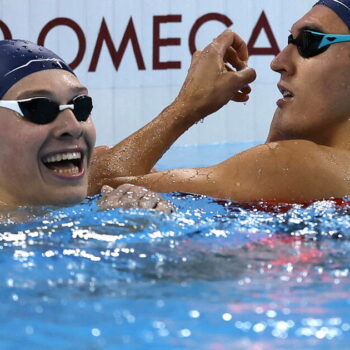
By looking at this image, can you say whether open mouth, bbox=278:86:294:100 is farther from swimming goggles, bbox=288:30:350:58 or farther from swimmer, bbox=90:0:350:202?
swimming goggles, bbox=288:30:350:58

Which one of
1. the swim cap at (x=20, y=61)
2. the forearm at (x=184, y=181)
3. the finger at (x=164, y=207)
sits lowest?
the forearm at (x=184, y=181)

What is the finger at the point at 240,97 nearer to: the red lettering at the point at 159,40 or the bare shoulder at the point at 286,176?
the bare shoulder at the point at 286,176

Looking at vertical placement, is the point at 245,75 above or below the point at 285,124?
above

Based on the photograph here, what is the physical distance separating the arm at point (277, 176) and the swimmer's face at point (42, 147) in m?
0.50

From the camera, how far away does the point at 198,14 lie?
6.51m

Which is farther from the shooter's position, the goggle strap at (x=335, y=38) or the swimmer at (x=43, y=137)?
the goggle strap at (x=335, y=38)

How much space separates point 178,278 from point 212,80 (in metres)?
1.49

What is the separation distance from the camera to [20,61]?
2902mm

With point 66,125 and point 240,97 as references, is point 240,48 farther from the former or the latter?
point 66,125

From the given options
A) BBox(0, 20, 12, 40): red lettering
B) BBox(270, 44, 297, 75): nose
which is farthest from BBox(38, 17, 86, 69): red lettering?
BBox(270, 44, 297, 75): nose

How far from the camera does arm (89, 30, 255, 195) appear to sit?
3383mm

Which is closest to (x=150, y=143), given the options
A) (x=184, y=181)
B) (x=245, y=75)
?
(x=184, y=181)

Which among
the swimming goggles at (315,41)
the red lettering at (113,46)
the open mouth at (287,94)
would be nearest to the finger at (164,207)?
the open mouth at (287,94)

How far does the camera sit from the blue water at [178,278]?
1.78 m
